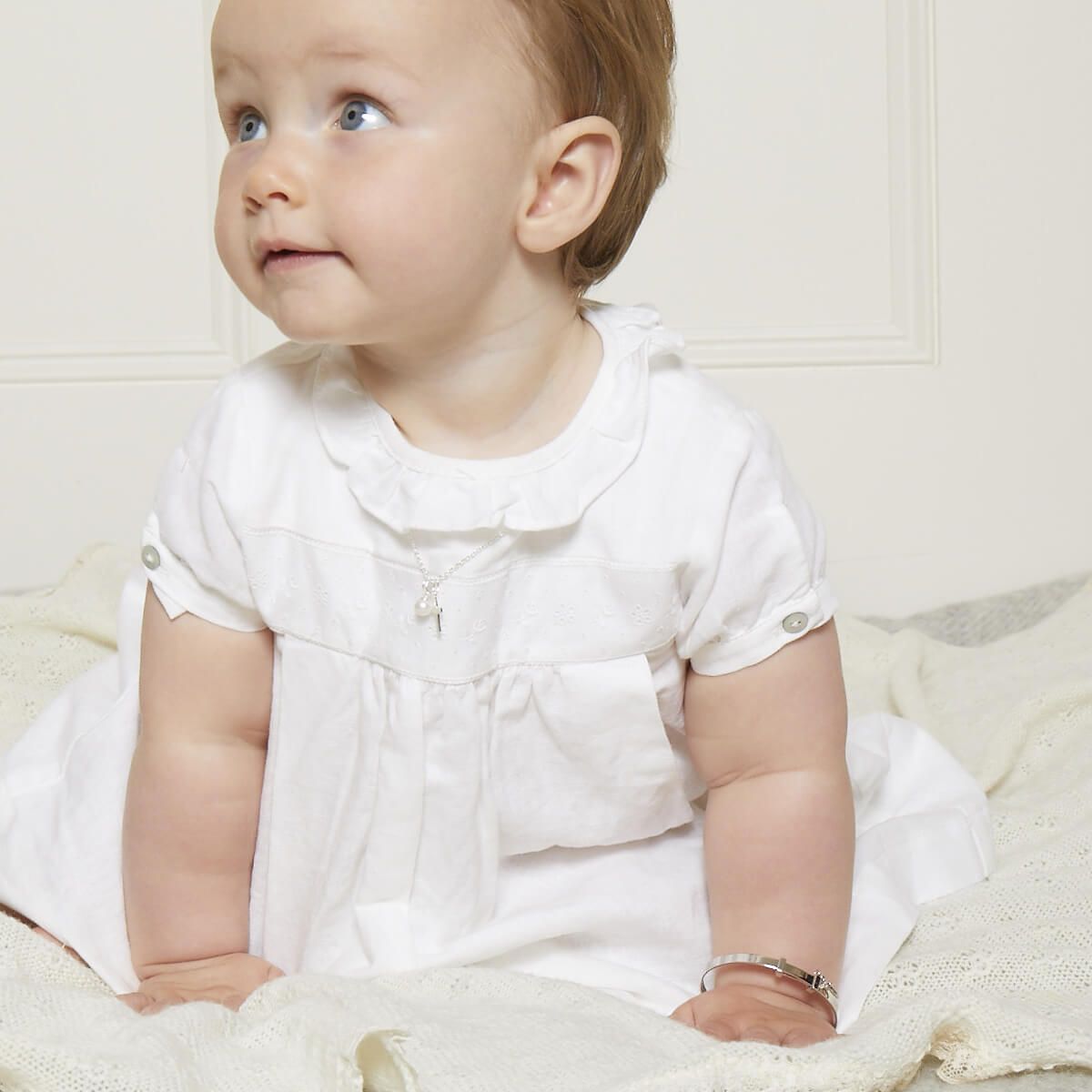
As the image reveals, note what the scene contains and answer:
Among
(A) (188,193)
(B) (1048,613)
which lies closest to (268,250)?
(A) (188,193)

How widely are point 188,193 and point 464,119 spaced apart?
1154 millimetres

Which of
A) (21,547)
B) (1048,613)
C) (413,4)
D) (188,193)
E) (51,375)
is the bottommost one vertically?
(1048,613)

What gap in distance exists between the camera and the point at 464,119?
33.6 inches

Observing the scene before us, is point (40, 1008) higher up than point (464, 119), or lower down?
lower down

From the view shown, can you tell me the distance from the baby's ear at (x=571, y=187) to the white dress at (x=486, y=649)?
0.10 m

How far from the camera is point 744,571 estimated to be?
942 millimetres

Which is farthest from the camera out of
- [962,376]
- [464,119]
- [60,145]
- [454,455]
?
[962,376]

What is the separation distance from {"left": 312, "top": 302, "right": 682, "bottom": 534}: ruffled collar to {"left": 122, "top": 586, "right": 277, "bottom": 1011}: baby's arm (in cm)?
13

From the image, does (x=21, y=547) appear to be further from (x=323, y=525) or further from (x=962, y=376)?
(x=962, y=376)

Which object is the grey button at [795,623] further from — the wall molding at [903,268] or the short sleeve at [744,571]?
the wall molding at [903,268]

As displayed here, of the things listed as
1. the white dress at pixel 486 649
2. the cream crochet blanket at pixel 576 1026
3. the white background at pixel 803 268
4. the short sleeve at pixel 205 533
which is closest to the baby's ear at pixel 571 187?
the white dress at pixel 486 649

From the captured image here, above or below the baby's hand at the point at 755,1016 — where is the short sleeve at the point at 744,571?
above

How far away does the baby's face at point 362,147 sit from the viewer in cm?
83

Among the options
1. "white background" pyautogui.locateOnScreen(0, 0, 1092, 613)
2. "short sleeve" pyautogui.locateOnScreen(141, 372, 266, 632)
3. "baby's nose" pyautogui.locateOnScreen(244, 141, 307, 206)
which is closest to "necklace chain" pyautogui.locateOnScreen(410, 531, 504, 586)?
"short sleeve" pyautogui.locateOnScreen(141, 372, 266, 632)
